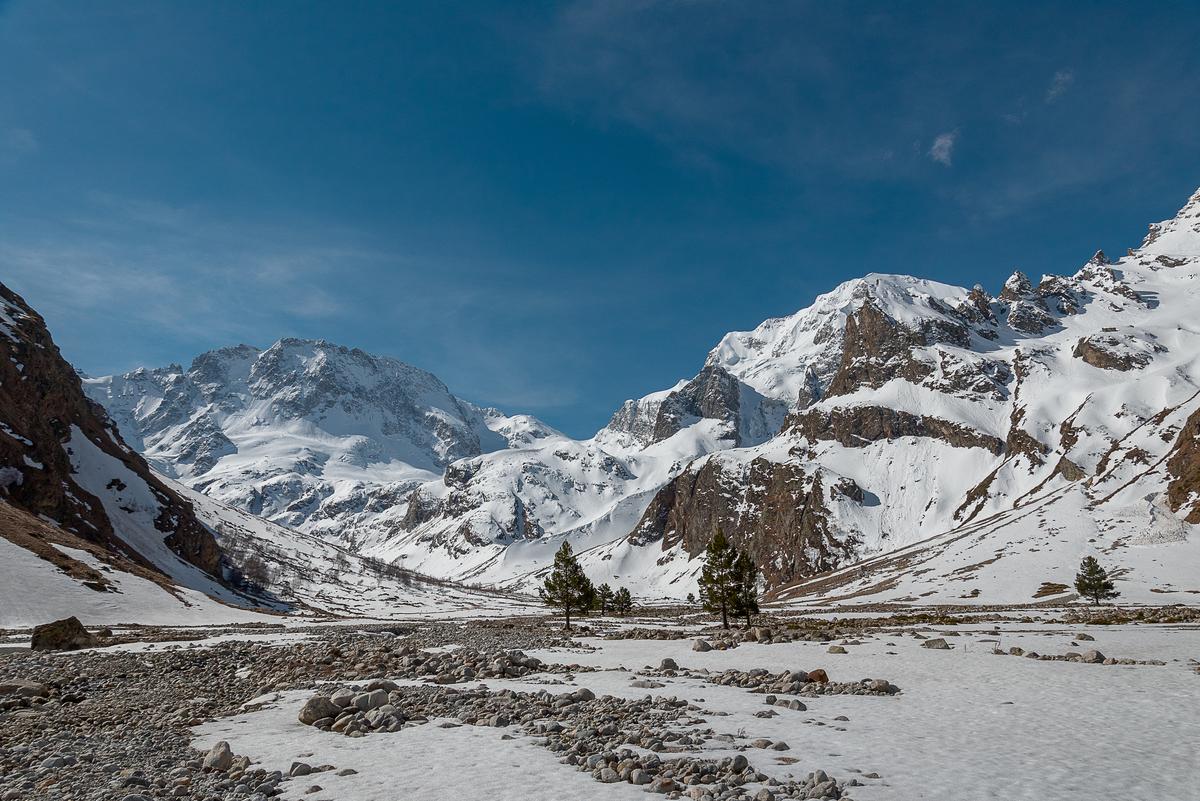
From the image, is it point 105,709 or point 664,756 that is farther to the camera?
point 105,709

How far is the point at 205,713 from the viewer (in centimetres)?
2000

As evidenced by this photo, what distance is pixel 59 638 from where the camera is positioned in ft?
130

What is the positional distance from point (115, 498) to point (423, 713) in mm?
152562

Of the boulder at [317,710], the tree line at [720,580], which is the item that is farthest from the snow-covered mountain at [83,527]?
the boulder at [317,710]

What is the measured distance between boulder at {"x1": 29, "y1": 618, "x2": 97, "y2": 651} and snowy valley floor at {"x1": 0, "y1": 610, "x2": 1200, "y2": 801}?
7.48m

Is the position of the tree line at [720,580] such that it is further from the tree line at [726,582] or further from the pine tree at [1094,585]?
the pine tree at [1094,585]

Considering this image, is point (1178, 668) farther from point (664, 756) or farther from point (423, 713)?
point (423, 713)

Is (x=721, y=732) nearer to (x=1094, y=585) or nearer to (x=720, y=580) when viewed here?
(x=720, y=580)

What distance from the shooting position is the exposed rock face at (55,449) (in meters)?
106

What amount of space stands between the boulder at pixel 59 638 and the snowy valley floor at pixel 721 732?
24.5ft

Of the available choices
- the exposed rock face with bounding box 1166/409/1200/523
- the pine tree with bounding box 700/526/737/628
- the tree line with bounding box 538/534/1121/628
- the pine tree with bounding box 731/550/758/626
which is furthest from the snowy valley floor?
the exposed rock face with bounding box 1166/409/1200/523

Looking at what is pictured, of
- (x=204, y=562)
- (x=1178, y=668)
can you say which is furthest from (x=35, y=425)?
(x=1178, y=668)

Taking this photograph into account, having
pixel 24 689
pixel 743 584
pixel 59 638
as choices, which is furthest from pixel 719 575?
pixel 24 689

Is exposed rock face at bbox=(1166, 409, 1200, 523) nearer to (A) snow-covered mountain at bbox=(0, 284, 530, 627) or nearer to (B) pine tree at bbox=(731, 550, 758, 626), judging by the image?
(B) pine tree at bbox=(731, 550, 758, 626)
